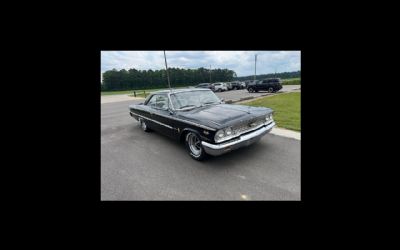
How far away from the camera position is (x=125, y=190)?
2932mm

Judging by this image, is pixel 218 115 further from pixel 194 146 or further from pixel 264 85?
pixel 264 85

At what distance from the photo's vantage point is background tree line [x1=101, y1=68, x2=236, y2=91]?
182ft

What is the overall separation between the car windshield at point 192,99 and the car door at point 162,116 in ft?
0.82

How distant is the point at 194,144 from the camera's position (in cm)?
388

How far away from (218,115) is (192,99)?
115 cm

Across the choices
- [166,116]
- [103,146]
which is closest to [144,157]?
[166,116]

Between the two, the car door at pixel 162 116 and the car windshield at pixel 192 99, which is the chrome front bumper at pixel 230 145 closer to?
the car door at pixel 162 116

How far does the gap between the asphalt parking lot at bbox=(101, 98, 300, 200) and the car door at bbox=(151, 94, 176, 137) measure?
46 cm

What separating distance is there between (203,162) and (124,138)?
3115 mm

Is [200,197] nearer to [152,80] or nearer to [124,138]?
[124,138]

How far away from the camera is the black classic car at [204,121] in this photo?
3.25 meters

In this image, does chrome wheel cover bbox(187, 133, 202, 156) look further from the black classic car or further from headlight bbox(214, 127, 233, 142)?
headlight bbox(214, 127, 233, 142)

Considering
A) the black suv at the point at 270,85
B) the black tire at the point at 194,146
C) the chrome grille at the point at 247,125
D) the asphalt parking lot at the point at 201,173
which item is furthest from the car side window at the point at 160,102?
the black suv at the point at 270,85

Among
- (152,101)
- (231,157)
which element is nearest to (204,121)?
(231,157)
